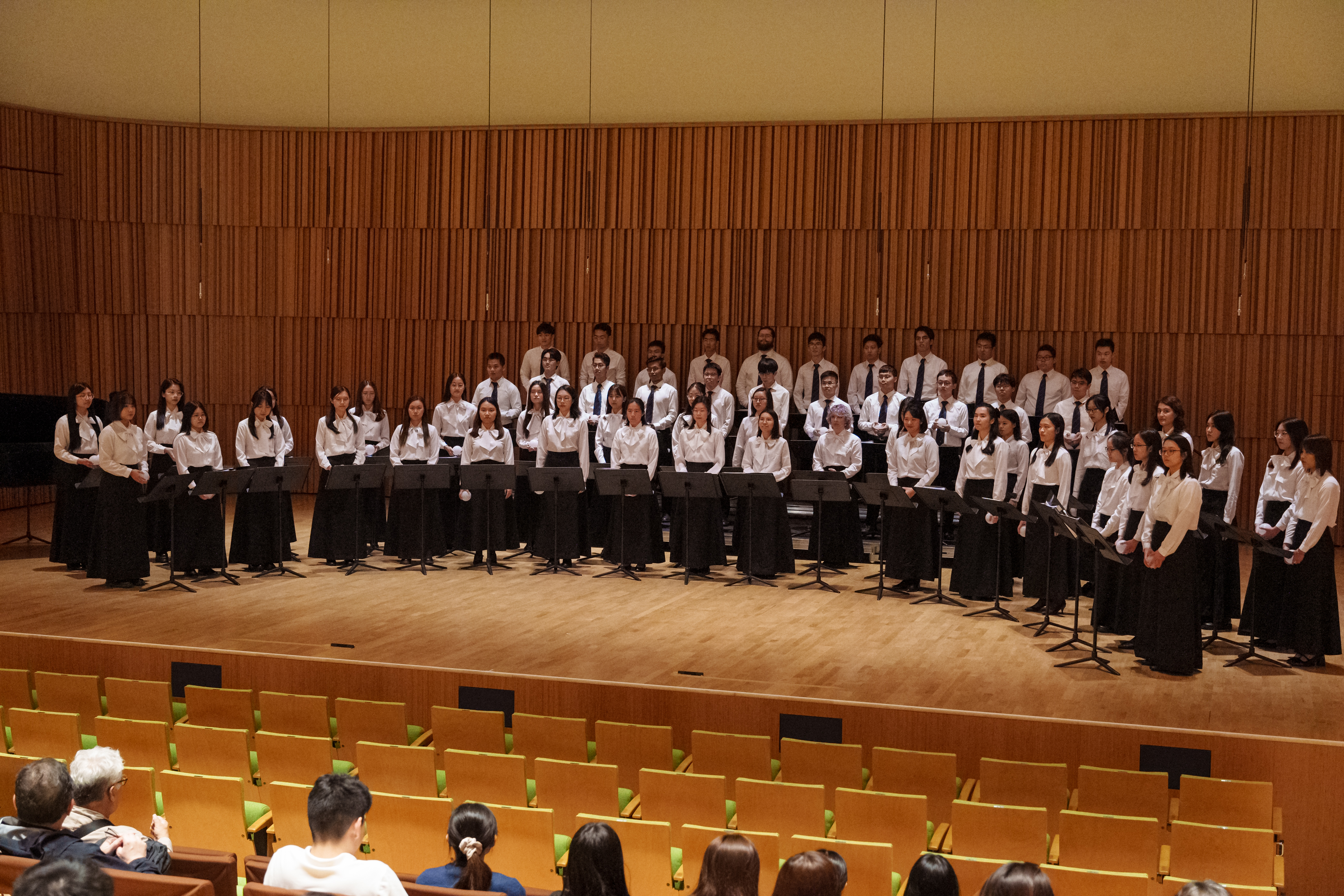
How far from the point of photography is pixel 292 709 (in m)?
5.51

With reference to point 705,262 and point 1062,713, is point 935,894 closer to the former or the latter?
point 1062,713

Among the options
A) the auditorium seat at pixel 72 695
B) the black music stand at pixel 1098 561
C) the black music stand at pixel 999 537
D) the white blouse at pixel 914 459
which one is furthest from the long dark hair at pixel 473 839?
the white blouse at pixel 914 459

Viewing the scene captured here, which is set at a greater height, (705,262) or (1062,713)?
(705,262)

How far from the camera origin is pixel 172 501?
841cm

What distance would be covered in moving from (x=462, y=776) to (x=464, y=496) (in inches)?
192

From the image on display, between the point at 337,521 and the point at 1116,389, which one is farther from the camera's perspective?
the point at 1116,389

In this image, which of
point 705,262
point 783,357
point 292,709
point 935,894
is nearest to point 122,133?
point 705,262

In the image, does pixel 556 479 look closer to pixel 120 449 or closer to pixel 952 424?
pixel 120 449

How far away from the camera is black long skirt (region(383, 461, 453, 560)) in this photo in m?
9.72

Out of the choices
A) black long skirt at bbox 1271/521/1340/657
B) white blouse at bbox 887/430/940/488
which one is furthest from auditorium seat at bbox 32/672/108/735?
black long skirt at bbox 1271/521/1340/657

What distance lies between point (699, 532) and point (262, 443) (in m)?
3.33

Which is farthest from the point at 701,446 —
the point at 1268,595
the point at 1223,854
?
the point at 1223,854

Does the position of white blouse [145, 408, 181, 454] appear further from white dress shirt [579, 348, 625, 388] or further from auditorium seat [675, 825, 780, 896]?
auditorium seat [675, 825, 780, 896]

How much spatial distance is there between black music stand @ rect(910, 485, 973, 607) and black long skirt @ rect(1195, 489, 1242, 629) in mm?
1249
